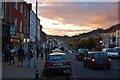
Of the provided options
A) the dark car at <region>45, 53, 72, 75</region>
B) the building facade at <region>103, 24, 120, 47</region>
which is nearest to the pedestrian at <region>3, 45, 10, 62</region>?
the dark car at <region>45, 53, 72, 75</region>

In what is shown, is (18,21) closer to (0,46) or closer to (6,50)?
(0,46)

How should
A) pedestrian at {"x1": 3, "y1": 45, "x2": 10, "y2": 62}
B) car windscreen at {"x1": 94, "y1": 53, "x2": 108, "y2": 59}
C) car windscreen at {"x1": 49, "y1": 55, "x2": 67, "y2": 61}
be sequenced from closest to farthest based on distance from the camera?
1. car windscreen at {"x1": 49, "y1": 55, "x2": 67, "y2": 61}
2. car windscreen at {"x1": 94, "y1": 53, "x2": 108, "y2": 59}
3. pedestrian at {"x1": 3, "y1": 45, "x2": 10, "y2": 62}

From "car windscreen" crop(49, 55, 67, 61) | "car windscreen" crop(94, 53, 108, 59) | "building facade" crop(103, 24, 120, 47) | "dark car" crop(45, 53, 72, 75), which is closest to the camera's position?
"dark car" crop(45, 53, 72, 75)

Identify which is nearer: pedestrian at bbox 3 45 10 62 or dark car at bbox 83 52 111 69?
dark car at bbox 83 52 111 69

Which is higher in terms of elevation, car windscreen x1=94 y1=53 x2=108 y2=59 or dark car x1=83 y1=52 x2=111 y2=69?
car windscreen x1=94 y1=53 x2=108 y2=59

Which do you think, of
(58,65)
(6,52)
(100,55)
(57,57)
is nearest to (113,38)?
(6,52)

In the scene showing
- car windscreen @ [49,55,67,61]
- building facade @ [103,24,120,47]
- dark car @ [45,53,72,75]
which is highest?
building facade @ [103,24,120,47]

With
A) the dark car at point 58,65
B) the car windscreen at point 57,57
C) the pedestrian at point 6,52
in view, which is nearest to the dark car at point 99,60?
the car windscreen at point 57,57

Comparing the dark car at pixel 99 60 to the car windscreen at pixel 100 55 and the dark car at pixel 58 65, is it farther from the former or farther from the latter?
the dark car at pixel 58 65

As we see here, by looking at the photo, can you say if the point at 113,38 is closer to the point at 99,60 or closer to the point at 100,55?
the point at 100,55

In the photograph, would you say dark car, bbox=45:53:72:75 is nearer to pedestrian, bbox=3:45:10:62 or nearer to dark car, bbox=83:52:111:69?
dark car, bbox=83:52:111:69

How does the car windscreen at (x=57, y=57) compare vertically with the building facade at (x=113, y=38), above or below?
below

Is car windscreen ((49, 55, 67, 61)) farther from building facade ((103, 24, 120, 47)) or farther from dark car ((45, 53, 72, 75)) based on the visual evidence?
building facade ((103, 24, 120, 47))

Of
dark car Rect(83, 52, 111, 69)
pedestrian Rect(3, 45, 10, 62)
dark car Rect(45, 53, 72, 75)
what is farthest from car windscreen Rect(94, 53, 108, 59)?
pedestrian Rect(3, 45, 10, 62)
